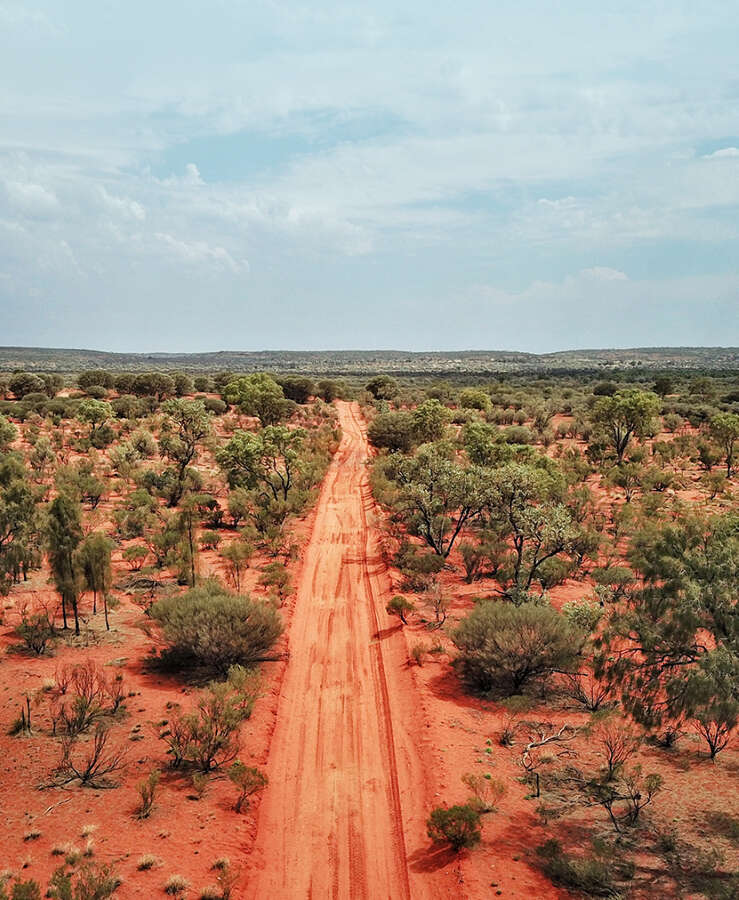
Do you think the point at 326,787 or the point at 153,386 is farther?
the point at 153,386

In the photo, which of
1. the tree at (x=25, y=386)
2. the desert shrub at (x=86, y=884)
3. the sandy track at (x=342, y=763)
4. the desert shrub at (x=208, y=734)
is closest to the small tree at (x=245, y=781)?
the sandy track at (x=342, y=763)

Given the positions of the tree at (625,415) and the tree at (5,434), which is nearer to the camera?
the tree at (5,434)

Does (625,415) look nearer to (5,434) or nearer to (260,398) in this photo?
(260,398)

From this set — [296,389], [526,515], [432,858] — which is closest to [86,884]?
[432,858]

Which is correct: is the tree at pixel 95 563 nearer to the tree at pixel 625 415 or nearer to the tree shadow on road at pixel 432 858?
the tree shadow on road at pixel 432 858

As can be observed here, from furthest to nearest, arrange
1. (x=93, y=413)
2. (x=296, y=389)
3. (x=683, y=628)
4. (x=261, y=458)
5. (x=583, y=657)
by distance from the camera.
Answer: (x=296, y=389)
(x=93, y=413)
(x=261, y=458)
(x=583, y=657)
(x=683, y=628)

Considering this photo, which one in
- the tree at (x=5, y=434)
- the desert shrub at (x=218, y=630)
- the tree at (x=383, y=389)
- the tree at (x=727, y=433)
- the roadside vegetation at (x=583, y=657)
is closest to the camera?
the roadside vegetation at (x=583, y=657)

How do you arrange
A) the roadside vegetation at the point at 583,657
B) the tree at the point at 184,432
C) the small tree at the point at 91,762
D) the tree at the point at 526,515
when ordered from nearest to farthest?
the roadside vegetation at the point at 583,657
the small tree at the point at 91,762
the tree at the point at 526,515
the tree at the point at 184,432
